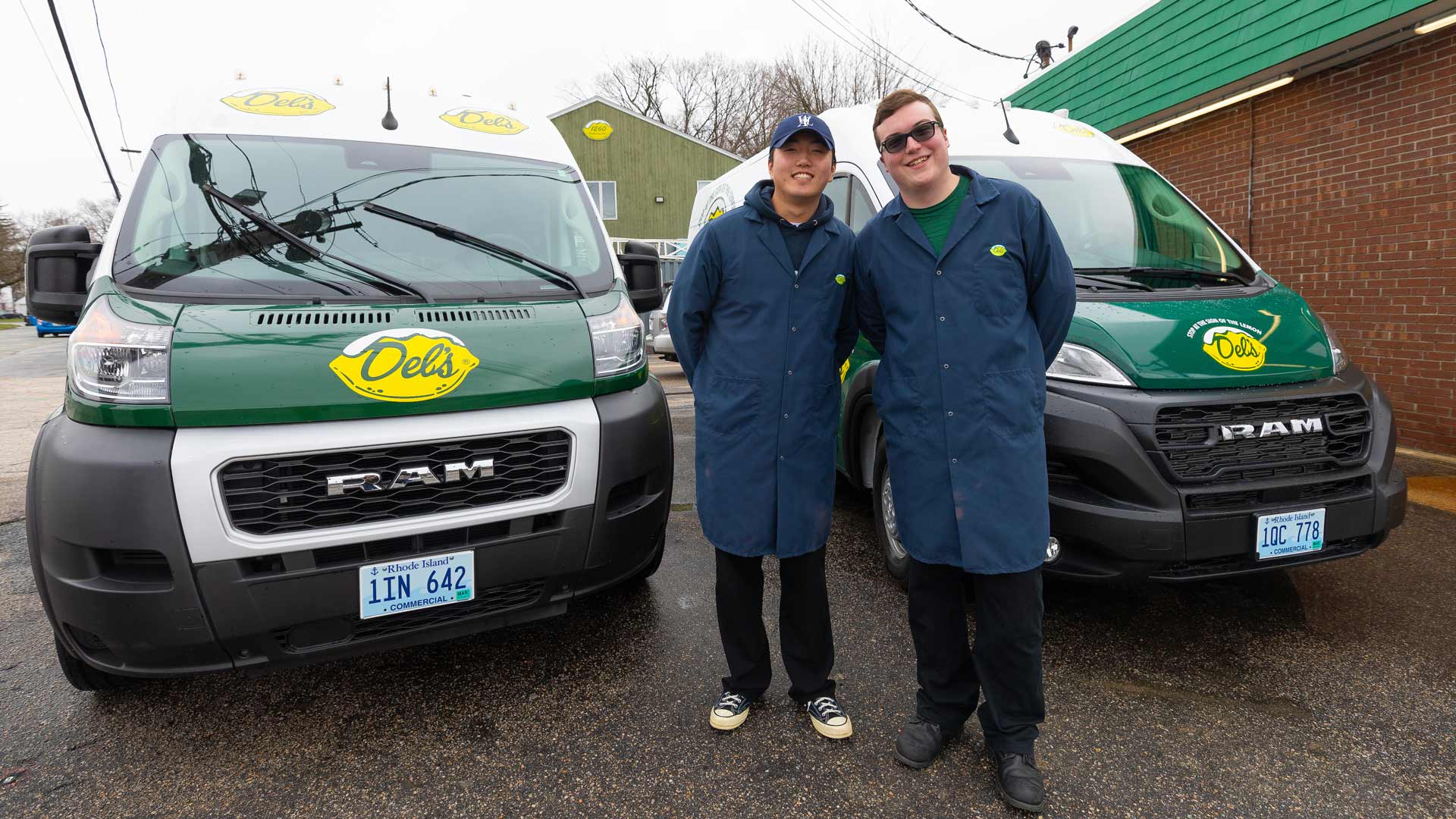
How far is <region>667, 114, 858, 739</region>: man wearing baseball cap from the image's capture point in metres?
2.24

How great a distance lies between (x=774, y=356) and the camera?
7.33 feet

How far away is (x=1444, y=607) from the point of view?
10.3 feet

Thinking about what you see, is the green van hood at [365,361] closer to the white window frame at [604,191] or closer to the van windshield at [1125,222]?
the van windshield at [1125,222]

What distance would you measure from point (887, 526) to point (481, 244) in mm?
2112

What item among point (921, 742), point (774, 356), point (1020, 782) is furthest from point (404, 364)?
point (1020, 782)

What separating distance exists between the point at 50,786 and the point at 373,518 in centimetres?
115

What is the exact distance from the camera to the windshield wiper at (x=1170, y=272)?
10.5ft

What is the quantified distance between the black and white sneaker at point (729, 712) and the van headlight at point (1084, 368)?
4.95ft

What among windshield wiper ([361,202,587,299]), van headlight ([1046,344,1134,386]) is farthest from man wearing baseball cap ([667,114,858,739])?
van headlight ([1046,344,1134,386])

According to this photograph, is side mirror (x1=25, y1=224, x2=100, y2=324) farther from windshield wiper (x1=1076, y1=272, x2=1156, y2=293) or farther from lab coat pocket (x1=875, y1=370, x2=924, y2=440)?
windshield wiper (x1=1076, y1=272, x2=1156, y2=293)

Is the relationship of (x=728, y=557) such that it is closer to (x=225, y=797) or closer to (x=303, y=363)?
(x=303, y=363)

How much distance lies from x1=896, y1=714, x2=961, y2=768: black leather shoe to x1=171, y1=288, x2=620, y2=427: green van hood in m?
1.44

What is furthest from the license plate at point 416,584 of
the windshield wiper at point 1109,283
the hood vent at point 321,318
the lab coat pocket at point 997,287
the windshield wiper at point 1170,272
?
the windshield wiper at point 1170,272

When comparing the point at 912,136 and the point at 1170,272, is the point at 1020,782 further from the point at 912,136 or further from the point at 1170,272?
the point at 1170,272
